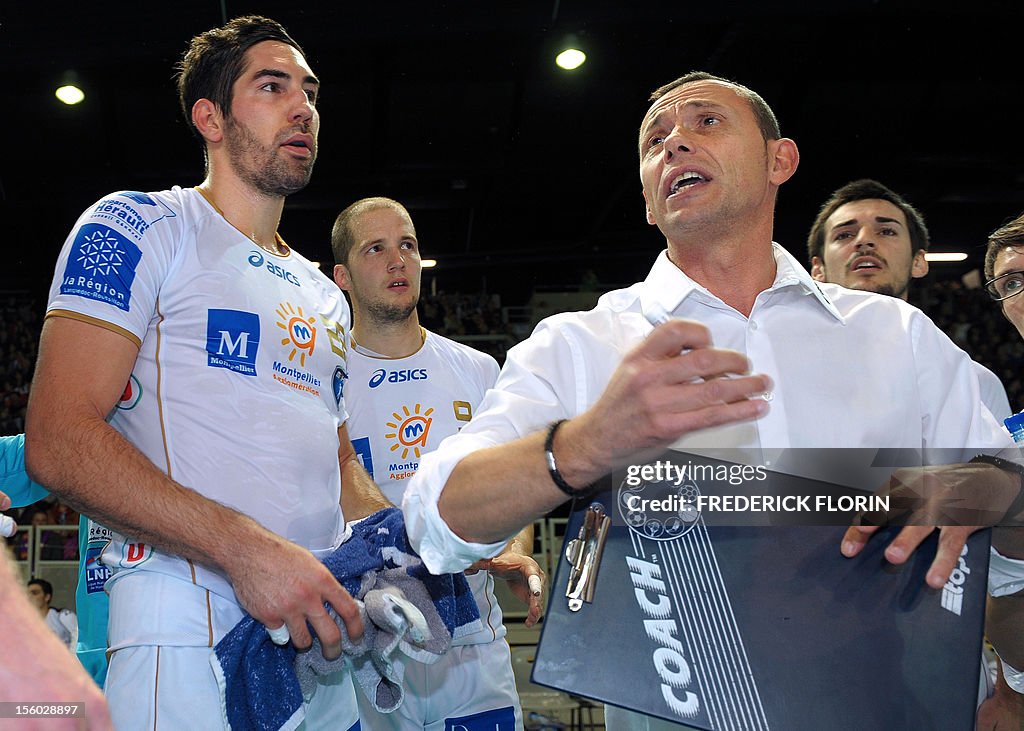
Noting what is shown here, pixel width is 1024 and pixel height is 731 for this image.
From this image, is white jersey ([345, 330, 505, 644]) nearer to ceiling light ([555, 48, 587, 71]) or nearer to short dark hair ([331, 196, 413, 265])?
short dark hair ([331, 196, 413, 265])

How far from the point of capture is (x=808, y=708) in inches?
53.6

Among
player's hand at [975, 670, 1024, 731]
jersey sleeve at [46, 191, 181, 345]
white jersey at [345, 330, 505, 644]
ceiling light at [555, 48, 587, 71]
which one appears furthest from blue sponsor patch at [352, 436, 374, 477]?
ceiling light at [555, 48, 587, 71]

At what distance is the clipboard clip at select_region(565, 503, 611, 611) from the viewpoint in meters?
1.41

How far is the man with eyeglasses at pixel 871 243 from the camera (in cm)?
330

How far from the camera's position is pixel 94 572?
6.63 feet

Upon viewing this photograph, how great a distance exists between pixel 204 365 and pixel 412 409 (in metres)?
1.34

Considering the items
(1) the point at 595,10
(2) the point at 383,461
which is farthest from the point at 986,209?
(2) the point at 383,461

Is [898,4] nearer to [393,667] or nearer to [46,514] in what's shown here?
[393,667]

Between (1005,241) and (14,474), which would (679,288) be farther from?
(14,474)

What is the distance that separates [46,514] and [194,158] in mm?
3944

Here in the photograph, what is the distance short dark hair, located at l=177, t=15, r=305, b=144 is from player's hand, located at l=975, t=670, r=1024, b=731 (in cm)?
230

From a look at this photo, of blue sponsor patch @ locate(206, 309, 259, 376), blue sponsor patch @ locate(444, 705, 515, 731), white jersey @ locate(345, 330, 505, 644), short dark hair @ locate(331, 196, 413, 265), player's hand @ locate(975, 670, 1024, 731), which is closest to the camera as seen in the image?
blue sponsor patch @ locate(206, 309, 259, 376)

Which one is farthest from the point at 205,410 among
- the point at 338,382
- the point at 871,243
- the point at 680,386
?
the point at 871,243

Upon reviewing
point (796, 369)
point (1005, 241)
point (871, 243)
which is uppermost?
point (871, 243)
